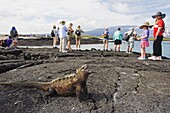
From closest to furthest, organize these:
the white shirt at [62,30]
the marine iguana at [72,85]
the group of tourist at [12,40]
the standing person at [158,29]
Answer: the marine iguana at [72,85] < the standing person at [158,29] < the white shirt at [62,30] < the group of tourist at [12,40]

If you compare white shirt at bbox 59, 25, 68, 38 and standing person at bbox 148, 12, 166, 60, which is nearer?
standing person at bbox 148, 12, 166, 60

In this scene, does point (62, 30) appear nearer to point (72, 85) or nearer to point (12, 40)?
point (12, 40)

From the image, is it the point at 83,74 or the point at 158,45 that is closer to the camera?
the point at 83,74

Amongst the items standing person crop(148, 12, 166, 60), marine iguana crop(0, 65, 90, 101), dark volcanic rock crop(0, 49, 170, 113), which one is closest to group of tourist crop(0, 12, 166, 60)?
standing person crop(148, 12, 166, 60)

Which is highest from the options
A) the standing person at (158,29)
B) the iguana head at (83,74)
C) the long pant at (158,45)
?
the standing person at (158,29)

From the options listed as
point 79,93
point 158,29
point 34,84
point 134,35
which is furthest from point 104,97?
point 134,35

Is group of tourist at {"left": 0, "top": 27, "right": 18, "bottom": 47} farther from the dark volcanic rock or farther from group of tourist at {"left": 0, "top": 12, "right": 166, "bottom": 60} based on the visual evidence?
the dark volcanic rock

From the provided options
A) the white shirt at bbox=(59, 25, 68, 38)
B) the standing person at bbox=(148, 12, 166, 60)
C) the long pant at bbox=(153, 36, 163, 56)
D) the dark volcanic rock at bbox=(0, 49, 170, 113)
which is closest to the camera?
the dark volcanic rock at bbox=(0, 49, 170, 113)

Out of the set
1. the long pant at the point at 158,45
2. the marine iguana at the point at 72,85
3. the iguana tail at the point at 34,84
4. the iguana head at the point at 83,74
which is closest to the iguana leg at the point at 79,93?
the marine iguana at the point at 72,85

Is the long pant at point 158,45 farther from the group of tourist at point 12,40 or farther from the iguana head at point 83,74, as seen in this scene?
the group of tourist at point 12,40

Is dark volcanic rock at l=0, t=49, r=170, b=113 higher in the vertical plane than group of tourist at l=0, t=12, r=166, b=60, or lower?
lower

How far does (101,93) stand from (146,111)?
104cm

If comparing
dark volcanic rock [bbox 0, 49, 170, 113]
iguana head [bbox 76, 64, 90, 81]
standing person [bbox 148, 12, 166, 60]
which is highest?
standing person [bbox 148, 12, 166, 60]

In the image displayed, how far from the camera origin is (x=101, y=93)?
4914 millimetres
